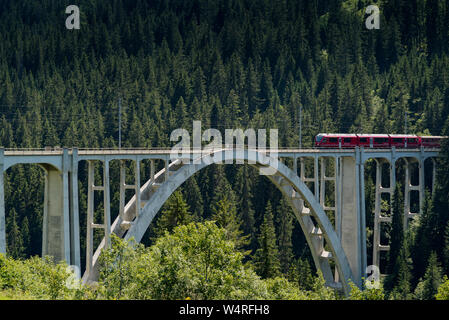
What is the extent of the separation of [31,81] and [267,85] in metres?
36.4

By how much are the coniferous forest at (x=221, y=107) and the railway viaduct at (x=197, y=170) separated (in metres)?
2.00

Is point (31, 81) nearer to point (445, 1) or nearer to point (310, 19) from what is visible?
point (310, 19)

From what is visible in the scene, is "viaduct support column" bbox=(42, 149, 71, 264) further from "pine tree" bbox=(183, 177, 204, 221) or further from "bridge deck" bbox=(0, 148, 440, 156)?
"pine tree" bbox=(183, 177, 204, 221)

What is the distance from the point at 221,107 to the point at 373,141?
3438cm

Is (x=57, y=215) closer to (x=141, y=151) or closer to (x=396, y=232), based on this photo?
(x=141, y=151)

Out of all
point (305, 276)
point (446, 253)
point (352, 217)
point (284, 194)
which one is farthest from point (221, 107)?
point (446, 253)

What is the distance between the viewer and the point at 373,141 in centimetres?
6384

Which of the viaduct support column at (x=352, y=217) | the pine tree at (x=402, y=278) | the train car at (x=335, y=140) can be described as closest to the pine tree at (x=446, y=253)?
the pine tree at (x=402, y=278)

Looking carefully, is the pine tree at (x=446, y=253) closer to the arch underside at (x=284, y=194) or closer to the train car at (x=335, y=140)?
the arch underside at (x=284, y=194)

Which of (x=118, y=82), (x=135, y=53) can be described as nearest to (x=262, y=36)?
(x=135, y=53)

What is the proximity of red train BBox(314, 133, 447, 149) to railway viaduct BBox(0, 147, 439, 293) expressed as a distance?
1.39 metres

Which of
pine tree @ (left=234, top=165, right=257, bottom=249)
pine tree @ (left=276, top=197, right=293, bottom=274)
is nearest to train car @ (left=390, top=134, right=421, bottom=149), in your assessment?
pine tree @ (left=276, top=197, right=293, bottom=274)
